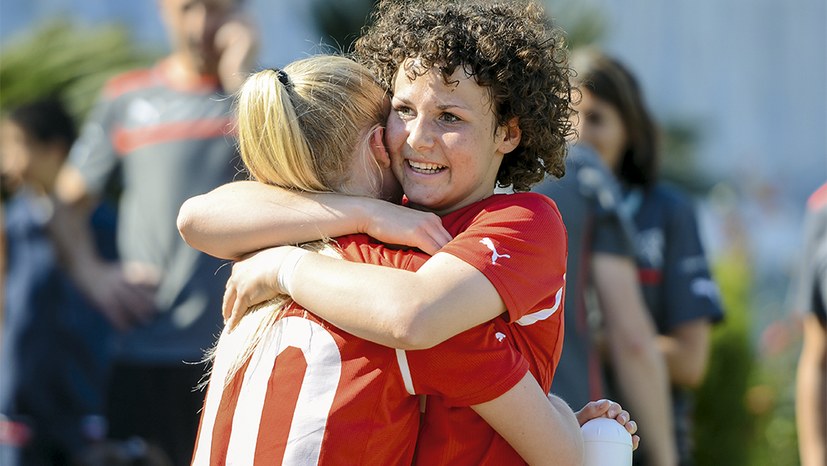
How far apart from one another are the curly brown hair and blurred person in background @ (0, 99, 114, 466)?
3.93 meters

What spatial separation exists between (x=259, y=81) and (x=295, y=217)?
0.26 m

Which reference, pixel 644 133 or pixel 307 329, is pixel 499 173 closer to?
pixel 307 329

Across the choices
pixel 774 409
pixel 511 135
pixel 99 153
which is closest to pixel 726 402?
pixel 774 409

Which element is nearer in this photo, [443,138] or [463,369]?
[463,369]

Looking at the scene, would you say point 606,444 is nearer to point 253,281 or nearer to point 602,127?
point 253,281

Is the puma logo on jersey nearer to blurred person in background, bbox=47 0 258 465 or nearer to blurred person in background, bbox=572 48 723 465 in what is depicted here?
blurred person in background, bbox=572 48 723 465

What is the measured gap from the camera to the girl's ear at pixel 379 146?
222 cm

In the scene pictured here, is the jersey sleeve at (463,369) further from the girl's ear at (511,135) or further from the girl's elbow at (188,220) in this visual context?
the girl's elbow at (188,220)

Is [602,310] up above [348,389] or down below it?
below

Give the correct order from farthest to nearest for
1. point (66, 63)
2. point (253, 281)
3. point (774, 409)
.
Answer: point (66, 63) → point (774, 409) → point (253, 281)

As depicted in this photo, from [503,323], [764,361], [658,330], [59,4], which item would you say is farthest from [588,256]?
[59,4]

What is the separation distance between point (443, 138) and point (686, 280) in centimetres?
237

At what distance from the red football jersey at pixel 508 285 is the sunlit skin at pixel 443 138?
0.31 feet

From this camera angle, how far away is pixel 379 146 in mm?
2227
